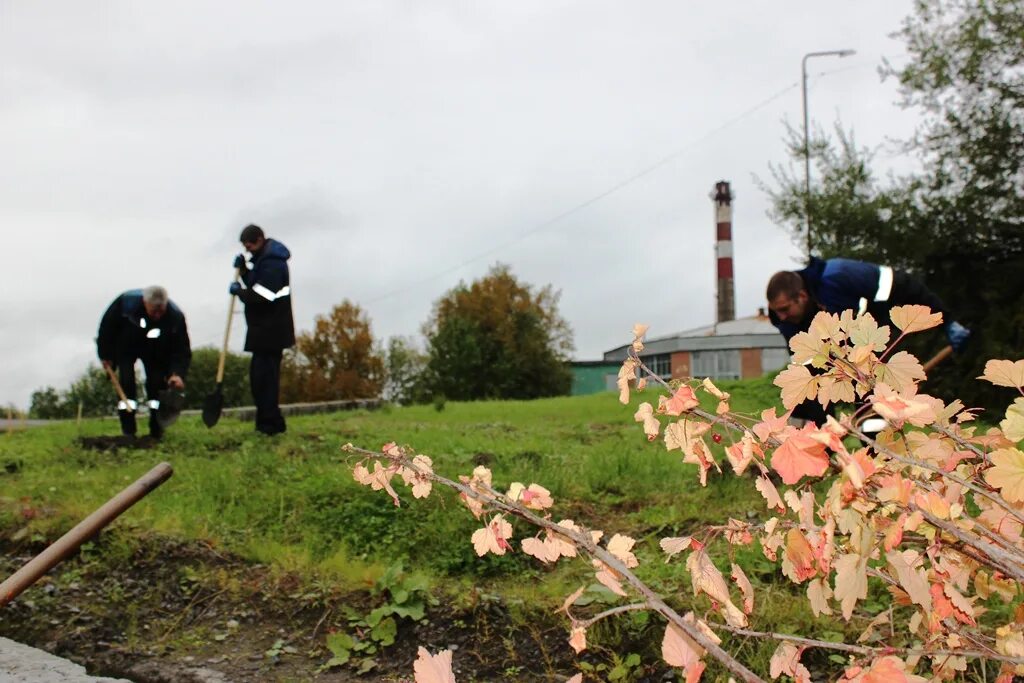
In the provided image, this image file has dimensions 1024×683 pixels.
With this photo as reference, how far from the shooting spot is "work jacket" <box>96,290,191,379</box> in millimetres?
7859

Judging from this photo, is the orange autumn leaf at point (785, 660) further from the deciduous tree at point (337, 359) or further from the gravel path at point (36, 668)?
the deciduous tree at point (337, 359)

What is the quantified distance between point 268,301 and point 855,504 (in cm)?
690

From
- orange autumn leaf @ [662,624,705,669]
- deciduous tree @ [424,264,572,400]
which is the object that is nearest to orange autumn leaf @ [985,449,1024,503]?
orange autumn leaf @ [662,624,705,669]

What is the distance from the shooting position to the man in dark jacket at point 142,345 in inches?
308

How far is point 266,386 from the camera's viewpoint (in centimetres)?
771

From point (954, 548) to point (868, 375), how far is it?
1.19ft

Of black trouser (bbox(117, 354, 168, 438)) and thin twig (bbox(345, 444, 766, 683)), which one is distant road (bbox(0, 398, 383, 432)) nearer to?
black trouser (bbox(117, 354, 168, 438))

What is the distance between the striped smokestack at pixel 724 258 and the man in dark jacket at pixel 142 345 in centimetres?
2668

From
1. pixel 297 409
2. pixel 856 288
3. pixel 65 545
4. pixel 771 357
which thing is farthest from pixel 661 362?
pixel 65 545

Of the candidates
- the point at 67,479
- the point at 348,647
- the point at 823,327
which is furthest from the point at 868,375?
the point at 67,479

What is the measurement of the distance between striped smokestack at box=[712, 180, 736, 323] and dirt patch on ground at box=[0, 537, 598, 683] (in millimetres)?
29945

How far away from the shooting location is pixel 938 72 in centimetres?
1303

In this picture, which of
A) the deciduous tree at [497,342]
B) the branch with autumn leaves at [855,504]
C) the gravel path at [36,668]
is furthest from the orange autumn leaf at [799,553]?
the deciduous tree at [497,342]

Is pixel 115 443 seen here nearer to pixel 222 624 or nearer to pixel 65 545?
pixel 222 624
